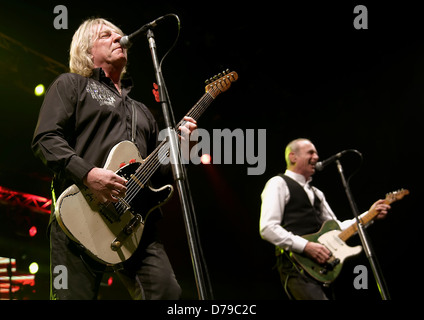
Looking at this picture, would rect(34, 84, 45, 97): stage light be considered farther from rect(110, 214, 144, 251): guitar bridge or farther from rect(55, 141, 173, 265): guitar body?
rect(110, 214, 144, 251): guitar bridge

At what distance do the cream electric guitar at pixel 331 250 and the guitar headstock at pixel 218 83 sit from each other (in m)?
1.74

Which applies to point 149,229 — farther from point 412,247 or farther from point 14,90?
point 412,247

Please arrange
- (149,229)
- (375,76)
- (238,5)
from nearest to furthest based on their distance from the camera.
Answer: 1. (149,229)
2. (238,5)
3. (375,76)

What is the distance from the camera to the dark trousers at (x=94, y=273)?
1.88 meters

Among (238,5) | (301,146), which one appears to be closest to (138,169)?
(301,146)

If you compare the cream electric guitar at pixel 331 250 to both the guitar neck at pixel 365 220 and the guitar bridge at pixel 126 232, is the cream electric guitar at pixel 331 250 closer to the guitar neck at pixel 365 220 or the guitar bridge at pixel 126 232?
the guitar neck at pixel 365 220

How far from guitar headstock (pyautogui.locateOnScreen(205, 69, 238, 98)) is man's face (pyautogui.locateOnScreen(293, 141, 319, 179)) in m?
1.92

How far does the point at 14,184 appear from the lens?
19.5ft

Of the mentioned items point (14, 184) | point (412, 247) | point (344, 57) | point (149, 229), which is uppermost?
point (344, 57)

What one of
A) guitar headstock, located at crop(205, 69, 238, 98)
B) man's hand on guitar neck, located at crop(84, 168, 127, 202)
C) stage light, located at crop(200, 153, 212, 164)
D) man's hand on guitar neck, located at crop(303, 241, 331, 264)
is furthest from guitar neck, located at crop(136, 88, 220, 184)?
stage light, located at crop(200, 153, 212, 164)

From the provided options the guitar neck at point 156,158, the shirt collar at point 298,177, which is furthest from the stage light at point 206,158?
the guitar neck at point 156,158

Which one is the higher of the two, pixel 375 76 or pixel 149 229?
pixel 375 76

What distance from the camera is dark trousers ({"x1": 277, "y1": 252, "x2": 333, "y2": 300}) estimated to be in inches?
137
